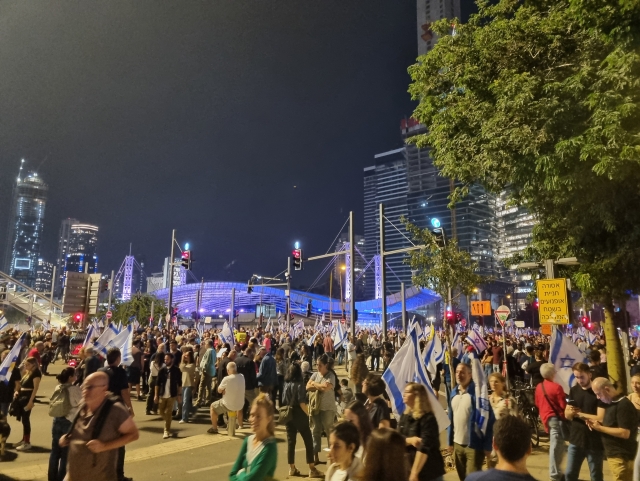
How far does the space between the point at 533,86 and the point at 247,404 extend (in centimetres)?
1004

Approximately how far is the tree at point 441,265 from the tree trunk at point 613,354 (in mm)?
6322

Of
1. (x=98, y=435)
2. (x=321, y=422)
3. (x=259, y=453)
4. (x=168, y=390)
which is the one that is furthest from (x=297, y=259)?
(x=259, y=453)

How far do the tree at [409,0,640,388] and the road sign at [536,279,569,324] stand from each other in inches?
43.9

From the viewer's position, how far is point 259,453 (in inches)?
150

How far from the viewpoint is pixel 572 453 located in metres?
5.91

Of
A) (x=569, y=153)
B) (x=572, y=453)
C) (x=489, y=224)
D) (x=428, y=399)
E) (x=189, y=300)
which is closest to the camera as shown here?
(x=428, y=399)

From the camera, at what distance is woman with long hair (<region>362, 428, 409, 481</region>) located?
A: 3.08m

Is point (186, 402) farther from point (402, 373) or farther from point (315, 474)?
point (402, 373)

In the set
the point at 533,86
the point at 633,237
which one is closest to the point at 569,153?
the point at 533,86

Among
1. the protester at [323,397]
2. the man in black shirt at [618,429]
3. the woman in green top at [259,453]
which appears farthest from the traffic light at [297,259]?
the woman in green top at [259,453]

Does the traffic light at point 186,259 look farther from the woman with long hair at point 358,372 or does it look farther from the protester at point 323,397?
the woman with long hair at point 358,372

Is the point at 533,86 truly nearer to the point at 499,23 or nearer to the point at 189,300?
the point at 499,23

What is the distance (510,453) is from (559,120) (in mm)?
8645

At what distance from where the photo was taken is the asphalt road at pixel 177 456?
7355 mm
